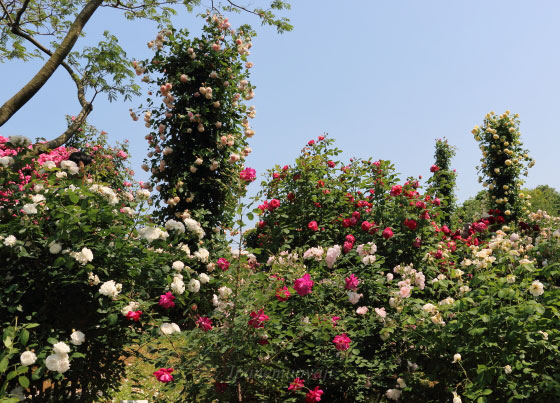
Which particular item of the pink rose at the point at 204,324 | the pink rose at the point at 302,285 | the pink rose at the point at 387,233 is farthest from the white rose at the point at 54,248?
the pink rose at the point at 387,233

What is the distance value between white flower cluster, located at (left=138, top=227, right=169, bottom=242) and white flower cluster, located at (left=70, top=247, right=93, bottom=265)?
0.48 meters

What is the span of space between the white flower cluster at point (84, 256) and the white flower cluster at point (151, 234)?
1.56 ft

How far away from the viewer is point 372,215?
5.09 m

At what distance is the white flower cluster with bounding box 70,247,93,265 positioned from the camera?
116 inches

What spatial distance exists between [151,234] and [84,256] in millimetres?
535

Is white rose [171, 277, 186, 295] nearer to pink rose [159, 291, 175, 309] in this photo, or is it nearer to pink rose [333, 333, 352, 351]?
pink rose [159, 291, 175, 309]

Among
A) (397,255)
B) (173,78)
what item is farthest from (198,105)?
(397,255)

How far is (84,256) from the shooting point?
2973 millimetres

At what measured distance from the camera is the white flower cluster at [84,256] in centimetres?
296

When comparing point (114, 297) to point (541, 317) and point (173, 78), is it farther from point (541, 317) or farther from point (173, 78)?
point (173, 78)

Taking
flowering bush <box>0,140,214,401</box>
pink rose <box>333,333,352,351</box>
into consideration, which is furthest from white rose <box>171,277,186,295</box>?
pink rose <box>333,333,352,351</box>

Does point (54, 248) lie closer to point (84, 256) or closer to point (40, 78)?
point (84, 256)

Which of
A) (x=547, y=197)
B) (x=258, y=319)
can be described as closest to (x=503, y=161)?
(x=258, y=319)

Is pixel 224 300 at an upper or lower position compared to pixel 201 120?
lower
